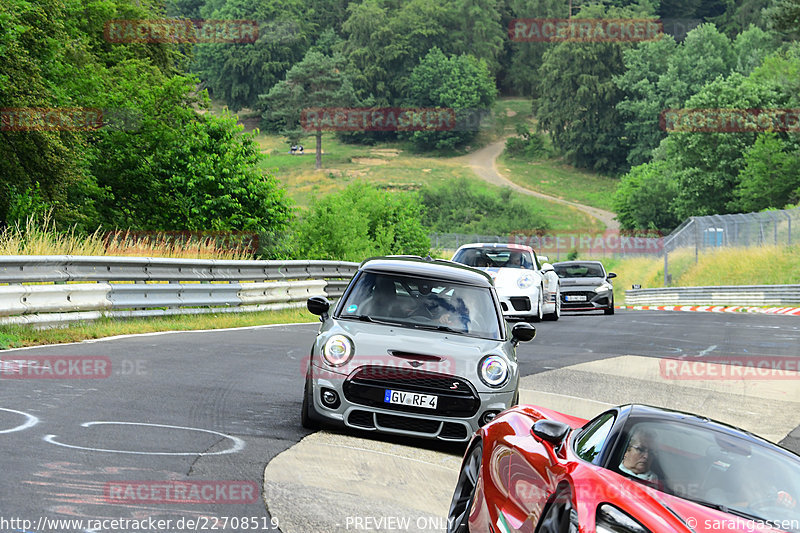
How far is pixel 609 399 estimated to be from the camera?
12172mm

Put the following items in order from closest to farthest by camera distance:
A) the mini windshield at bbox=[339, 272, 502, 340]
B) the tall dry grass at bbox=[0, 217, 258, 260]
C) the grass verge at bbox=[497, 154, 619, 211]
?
the mini windshield at bbox=[339, 272, 502, 340] → the tall dry grass at bbox=[0, 217, 258, 260] → the grass verge at bbox=[497, 154, 619, 211]

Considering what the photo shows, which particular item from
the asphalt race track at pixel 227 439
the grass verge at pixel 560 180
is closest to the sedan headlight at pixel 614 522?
the asphalt race track at pixel 227 439

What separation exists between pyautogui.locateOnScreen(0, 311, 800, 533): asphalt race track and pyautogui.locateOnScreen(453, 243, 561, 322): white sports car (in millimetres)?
5728

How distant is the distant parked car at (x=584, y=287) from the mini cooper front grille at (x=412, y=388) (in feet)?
68.4

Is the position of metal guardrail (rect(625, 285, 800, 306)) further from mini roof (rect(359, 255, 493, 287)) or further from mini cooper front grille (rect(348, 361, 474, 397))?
mini cooper front grille (rect(348, 361, 474, 397))

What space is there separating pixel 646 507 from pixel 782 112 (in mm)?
82558

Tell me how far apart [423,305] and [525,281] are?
1248 centimetres

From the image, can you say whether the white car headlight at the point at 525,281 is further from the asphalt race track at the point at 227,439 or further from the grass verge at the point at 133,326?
the asphalt race track at the point at 227,439

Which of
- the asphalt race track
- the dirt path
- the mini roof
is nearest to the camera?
the asphalt race track

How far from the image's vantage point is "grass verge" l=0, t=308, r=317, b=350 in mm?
13453

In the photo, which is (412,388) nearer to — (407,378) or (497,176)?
(407,378)

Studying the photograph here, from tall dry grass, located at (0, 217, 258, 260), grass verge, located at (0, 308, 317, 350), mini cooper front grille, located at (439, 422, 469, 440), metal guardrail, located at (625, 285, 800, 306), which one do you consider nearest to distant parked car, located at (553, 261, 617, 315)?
grass verge, located at (0, 308, 317, 350)

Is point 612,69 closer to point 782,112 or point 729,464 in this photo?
point 782,112

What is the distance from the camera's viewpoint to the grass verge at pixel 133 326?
1345 centimetres
